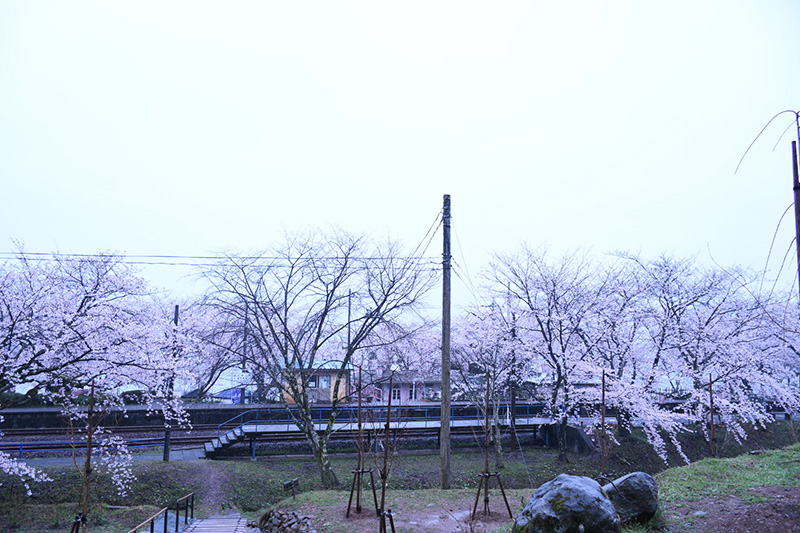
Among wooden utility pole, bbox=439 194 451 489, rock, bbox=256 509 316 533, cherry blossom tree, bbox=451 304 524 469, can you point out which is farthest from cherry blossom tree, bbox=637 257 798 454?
rock, bbox=256 509 316 533

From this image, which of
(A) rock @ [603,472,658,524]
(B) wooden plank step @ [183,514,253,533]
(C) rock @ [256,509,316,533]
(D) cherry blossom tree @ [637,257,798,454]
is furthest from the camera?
(D) cherry blossom tree @ [637,257,798,454]

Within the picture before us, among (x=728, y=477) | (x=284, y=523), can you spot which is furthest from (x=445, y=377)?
(x=728, y=477)

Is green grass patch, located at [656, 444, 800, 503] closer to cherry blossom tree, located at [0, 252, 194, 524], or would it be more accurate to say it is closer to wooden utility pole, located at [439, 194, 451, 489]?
wooden utility pole, located at [439, 194, 451, 489]

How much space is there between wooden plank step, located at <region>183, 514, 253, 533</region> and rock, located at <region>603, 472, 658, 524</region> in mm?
8912

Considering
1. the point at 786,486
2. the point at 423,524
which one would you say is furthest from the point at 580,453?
the point at 423,524

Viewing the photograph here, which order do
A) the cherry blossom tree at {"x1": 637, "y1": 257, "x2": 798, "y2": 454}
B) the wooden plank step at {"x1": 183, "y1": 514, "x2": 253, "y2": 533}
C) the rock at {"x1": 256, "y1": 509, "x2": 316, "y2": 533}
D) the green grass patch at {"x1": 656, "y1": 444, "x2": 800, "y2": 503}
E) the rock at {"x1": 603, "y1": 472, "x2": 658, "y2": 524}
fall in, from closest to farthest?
1. the rock at {"x1": 603, "y1": 472, "x2": 658, "y2": 524}
2. the green grass patch at {"x1": 656, "y1": 444, "x2": 800, "y2": 503}
3. the rock at {"x1": 256, "y1": 509, "x2": 316, "y2": 533}
4. the wooden plank step at {"x1": 183, "y1": 514, "x2": 253, "y2": 533}
5. the cherry blossom tree at {"x1": 637, "y1": 257, "x2": 798, "y2": 454}

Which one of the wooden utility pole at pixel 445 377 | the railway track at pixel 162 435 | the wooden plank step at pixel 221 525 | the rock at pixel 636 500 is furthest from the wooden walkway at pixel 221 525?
the rock at pixel 636 500

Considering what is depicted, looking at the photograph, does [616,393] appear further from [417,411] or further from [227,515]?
[227,515]

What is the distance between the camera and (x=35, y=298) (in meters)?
14.7

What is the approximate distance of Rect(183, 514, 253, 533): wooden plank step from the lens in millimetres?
13193

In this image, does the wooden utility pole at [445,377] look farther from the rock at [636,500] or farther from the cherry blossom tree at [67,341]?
the cherry blossom tree at [67,341]

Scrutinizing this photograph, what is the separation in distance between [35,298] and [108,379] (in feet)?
11.8

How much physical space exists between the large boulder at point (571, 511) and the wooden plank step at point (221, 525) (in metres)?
8.54

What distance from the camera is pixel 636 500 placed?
870cm
